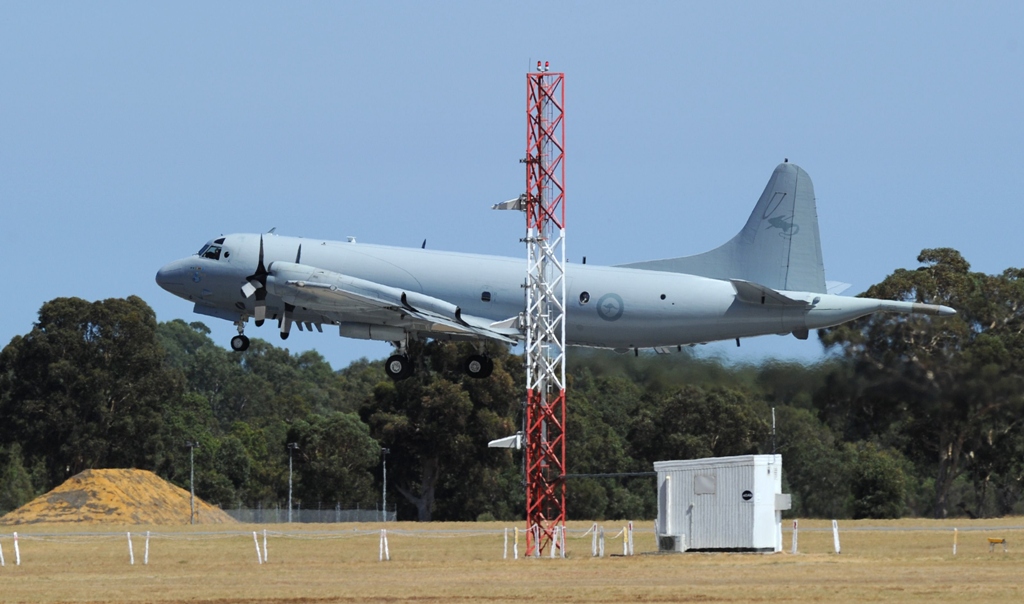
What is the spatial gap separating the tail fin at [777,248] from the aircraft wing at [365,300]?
5776mm

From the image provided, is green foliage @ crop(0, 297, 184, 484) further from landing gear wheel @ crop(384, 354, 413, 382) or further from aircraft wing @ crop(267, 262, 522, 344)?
aircraft wing @ crop(267, 262, 522, 344)

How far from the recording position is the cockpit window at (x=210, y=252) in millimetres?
55031

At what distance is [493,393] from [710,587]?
5898cm

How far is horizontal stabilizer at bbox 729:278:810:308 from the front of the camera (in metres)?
50.3

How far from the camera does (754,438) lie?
262 ft

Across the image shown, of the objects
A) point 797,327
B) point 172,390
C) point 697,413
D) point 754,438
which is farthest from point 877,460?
point 172,390

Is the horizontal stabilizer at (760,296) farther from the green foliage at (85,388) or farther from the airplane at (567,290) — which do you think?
the green foliage at (85,388)

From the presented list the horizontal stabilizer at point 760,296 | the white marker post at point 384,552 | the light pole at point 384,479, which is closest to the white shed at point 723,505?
the horizontal stabilizer at point 760,296

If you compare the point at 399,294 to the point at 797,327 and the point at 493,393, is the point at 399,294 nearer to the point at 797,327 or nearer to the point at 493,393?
→ the point at 797,327

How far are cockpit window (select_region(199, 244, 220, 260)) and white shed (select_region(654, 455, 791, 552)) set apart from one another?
18390 mm

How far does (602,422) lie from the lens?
342 feet

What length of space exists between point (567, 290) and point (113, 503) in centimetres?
3807

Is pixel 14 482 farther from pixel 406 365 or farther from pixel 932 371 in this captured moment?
pixel 932 371

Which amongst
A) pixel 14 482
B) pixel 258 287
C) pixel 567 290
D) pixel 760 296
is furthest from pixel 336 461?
pixel 760 296
